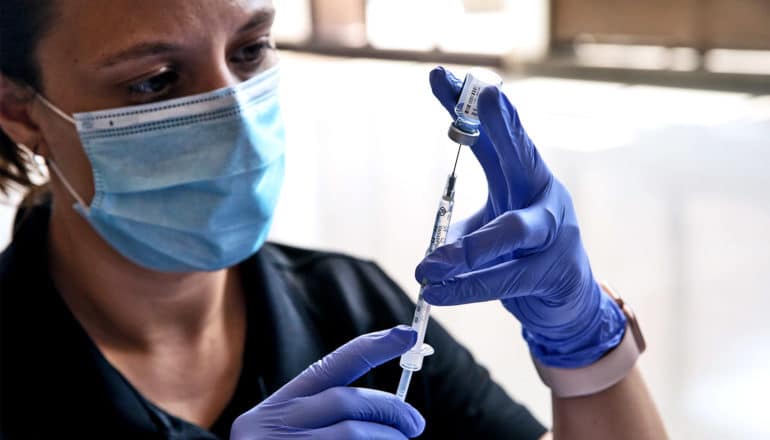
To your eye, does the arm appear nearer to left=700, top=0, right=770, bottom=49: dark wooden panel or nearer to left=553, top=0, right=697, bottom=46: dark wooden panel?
left=700, top=0, right=770, bottom=49: dark wooden panel

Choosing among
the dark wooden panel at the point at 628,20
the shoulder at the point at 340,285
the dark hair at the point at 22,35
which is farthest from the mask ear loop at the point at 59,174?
the dark wooden panel at the point at 628,20

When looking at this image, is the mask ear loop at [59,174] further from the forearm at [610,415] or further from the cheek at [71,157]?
the forearm at [610,415]

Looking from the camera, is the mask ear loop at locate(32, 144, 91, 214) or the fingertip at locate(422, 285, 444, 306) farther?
the mask ear loop at locate(32, 144, 91, 214)

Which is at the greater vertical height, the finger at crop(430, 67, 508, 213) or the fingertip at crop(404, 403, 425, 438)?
the finger at crop(430, 67, 508, 213)

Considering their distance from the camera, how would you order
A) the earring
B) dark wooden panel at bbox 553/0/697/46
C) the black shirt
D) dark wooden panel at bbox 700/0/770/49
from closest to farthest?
the black shirt
the earring
dark wooden panel at bbox 700/0/770/49
dark wooden panel at bbox 553/0/697/46

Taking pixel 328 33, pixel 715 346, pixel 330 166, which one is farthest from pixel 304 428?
pixel 328 33

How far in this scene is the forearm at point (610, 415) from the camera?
953 mm

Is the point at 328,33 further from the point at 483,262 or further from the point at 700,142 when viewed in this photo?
the point at 483,262

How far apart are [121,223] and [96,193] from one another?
0.05 meters

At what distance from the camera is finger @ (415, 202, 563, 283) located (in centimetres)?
75

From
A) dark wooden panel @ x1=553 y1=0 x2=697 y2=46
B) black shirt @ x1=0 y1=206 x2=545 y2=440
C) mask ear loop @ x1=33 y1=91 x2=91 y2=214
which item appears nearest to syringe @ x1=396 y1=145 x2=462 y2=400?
black shirt @ x1=0 y1=206 x2=545 y2=440

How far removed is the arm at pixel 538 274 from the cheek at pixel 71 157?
0.50 m

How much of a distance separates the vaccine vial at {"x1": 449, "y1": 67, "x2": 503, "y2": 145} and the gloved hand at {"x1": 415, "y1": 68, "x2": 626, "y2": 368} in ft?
0.03

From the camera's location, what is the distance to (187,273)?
1154mm
